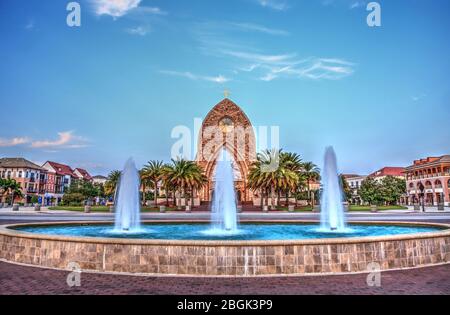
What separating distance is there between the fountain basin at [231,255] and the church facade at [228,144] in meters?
47.6

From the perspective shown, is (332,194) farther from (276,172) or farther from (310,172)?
(310,172)

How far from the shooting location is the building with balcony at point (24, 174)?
72625 millimetres

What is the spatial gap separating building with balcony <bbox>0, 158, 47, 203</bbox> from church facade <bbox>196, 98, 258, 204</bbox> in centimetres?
4152

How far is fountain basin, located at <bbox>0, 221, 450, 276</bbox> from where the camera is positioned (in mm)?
7430

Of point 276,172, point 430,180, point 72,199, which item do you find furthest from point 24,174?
point 430,180

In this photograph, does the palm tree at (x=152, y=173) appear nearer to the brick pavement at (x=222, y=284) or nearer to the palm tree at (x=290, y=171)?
the palm tree at (x=290, y=171)

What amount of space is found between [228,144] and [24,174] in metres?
46.8

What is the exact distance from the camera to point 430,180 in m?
66.7

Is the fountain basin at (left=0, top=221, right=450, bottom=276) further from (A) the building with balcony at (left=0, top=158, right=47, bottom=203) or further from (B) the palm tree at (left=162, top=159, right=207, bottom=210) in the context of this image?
(A) the building with balcony at (left=0, top=158, right=47, bottom=203)

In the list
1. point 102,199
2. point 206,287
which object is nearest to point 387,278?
point 206,287

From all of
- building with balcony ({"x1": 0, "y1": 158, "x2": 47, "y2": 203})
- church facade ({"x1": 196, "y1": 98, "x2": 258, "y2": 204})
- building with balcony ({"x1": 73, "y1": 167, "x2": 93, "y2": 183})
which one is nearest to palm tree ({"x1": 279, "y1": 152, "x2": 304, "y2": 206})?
church facade ({"x1": 196, "y1": 98, "x2": 258, "y2": 204})

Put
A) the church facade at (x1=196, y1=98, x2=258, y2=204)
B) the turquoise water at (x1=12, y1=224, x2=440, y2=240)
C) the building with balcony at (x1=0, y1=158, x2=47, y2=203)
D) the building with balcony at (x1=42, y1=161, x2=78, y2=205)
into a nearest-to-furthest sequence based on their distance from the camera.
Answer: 1. the turquoise water at (x1=12, y1=224, x2=440, y2=240)
2. the church facade at (x1=196, y1=98, x2=258, y2=204)
3. the building with balcony at (x1=0, y1=158, x2=47, y2=203)
4. the building with balcony at (x1=42, y1=161, x2=78, y2=205)

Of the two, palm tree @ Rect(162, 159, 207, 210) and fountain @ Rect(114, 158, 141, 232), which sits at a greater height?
palm tree @ Rect(162, 159, 207, 210)

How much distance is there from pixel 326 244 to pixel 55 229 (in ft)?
38.8
